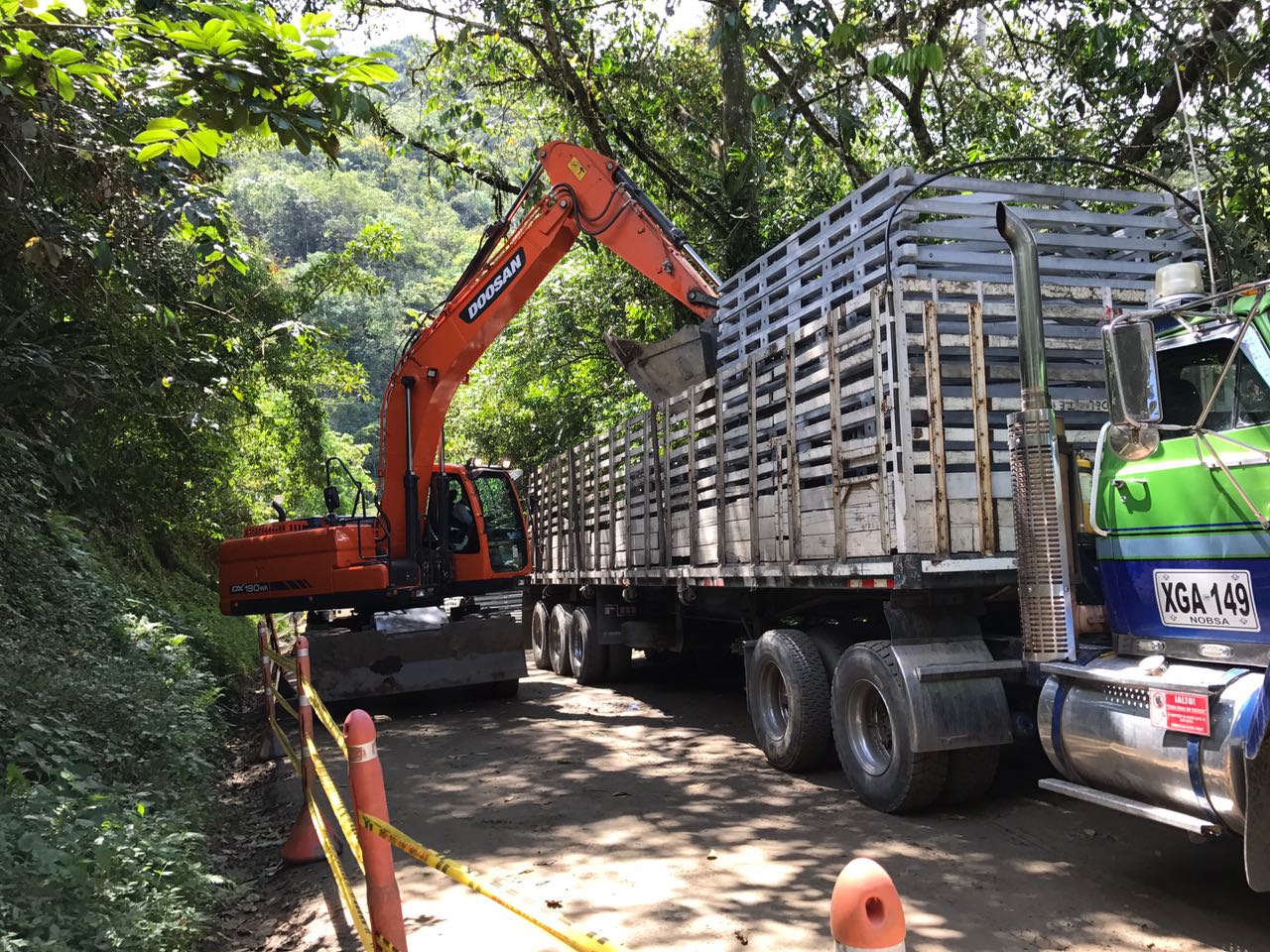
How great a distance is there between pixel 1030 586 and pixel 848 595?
73.1 inches

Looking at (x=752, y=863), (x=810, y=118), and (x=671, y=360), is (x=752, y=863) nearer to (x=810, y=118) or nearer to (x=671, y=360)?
(x=671, y=360)

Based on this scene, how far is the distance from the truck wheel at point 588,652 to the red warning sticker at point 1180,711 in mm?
8199

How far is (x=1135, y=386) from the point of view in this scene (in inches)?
151

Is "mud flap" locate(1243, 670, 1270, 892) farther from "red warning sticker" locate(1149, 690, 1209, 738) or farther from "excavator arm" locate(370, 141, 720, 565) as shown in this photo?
"excavator arm" locate(370, 141, 720, 565)

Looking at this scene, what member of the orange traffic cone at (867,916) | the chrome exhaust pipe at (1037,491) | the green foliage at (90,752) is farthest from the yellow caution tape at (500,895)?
the chrome exhaust pipe at (1037,491)

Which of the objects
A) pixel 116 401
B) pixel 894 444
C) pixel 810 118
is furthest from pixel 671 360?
pixel 810 118

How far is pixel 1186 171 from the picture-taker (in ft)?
35.6

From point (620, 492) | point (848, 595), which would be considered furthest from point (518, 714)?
point (848, 595)

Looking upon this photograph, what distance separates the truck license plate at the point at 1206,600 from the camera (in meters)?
3.88

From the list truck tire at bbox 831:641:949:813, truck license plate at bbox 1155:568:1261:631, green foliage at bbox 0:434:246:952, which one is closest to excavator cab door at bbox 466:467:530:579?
green foliage at bbox 0:434:246:952

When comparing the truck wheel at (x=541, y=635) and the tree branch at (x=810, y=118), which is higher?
the tree branch at (x=810, y=118)

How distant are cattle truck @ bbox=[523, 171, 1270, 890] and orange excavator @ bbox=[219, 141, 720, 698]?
1705 millimetres

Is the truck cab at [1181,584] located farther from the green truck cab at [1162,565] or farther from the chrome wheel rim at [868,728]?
the chrome wheel rim at [868,728]

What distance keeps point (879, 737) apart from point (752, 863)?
131 centimetres
